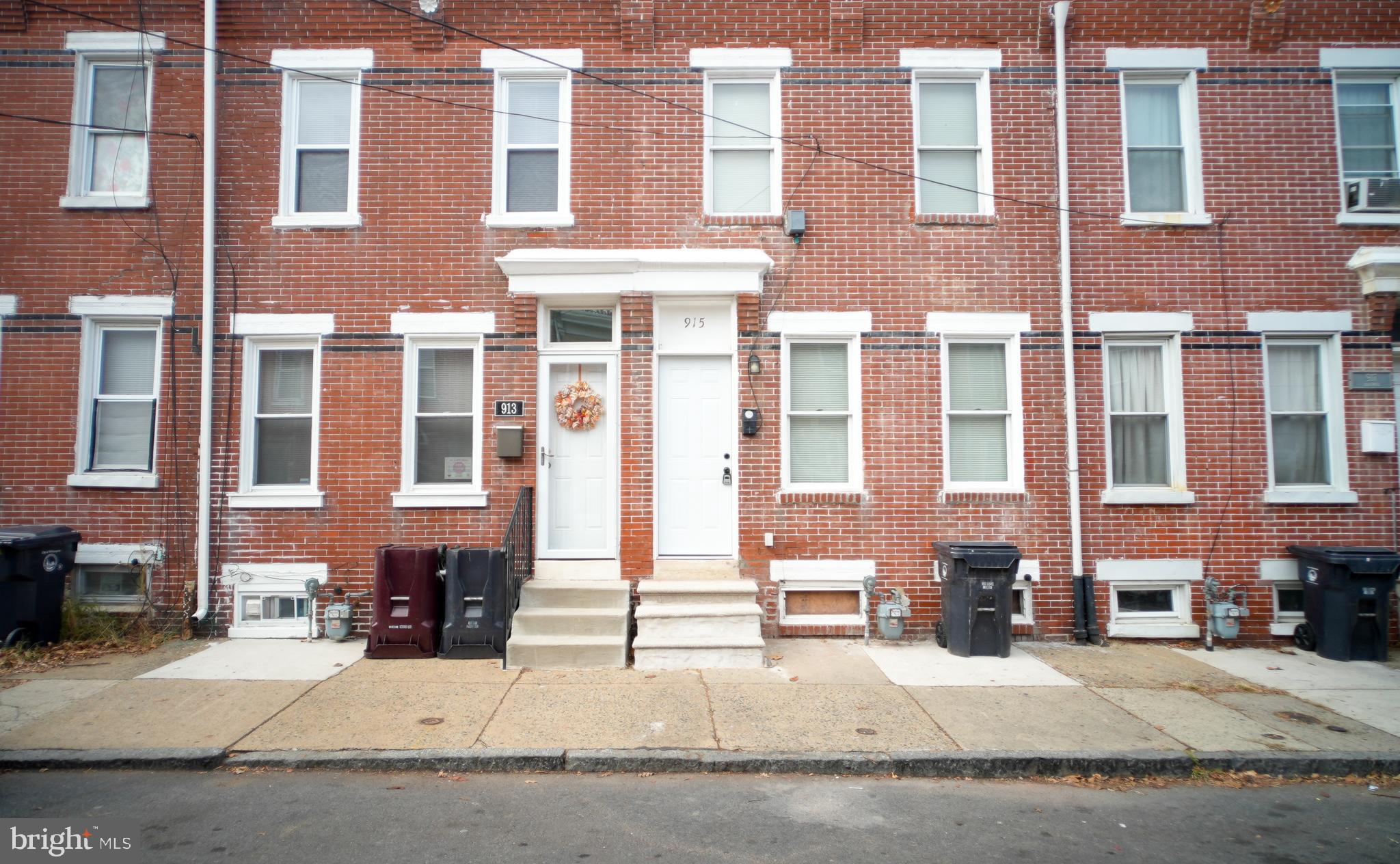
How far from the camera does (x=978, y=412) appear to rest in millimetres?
8320

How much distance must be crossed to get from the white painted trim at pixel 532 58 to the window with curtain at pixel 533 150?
0.55ft

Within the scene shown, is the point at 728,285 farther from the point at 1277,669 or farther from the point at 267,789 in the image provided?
the point at 1277,669

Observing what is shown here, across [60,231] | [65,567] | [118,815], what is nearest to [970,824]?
[118,815]

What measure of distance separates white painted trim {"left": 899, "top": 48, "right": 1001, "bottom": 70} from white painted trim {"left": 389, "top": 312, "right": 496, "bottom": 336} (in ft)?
17.8

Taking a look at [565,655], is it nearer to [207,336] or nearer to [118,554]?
[118,554]

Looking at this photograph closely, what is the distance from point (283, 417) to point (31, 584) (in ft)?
8.74

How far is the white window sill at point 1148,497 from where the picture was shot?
26.8ft

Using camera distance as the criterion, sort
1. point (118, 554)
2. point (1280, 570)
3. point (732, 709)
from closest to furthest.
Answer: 1. point (732, 709)
2. point (118, 554)
3. point (1280, 570)

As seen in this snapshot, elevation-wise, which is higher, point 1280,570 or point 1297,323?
point 1297,323

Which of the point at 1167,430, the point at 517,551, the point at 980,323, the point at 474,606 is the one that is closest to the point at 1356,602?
the point at 1167,430

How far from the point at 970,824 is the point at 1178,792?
1.62m

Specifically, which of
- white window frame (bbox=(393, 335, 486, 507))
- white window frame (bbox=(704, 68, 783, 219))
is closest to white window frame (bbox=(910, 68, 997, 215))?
white window frame (bbox=(704, 68, 783, 219))

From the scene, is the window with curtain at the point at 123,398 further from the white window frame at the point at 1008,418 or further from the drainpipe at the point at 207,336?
the white window frame at the point at 1008,418

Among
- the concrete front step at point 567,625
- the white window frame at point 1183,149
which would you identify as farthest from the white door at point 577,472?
the white window frame at point 1183,149
